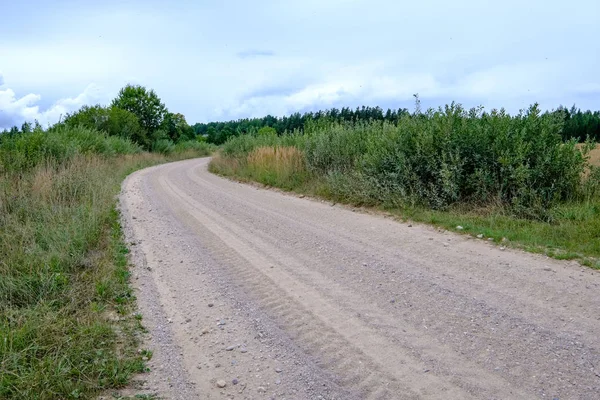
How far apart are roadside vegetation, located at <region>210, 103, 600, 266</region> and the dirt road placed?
42.5 inches

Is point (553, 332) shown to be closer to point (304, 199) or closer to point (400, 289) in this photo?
point (400, 289)

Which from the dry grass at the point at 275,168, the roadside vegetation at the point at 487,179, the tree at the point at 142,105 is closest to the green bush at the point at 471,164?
the roadside vegetation at the point at 487,179

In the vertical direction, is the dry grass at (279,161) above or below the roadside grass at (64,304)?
above

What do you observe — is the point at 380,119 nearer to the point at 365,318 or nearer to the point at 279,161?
the point at 279,161

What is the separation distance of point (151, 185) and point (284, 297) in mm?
14095

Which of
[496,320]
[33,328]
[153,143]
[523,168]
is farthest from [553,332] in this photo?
[153,143]

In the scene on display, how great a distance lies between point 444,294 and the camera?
4.99 metres

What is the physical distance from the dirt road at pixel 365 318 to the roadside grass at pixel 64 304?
0.30 metres

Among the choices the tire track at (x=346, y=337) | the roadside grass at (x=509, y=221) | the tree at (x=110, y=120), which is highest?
the tree at (x=110, y=120)

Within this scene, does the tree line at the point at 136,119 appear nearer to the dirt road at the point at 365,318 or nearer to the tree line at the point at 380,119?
the tree line at the point at 380,119

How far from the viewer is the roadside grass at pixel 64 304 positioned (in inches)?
140

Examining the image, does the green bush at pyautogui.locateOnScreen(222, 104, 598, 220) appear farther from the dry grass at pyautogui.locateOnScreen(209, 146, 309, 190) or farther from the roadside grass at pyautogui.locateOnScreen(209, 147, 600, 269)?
the dry grass at pyautogui.locateOnScreen(209, 146, 309, 190)

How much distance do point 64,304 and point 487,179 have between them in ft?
25.9

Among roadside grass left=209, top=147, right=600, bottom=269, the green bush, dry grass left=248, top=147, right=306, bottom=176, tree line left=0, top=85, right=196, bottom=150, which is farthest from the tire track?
tree line left=0, top=85, right=196, bottom=150
